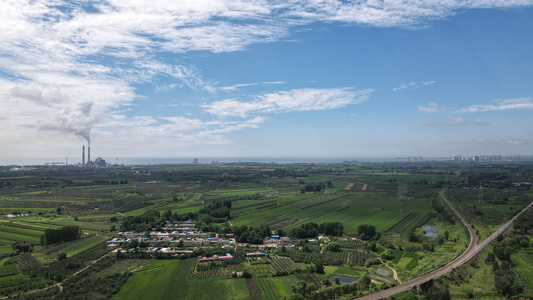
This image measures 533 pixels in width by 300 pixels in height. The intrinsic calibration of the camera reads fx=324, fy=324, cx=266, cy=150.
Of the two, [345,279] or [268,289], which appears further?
[345,279]

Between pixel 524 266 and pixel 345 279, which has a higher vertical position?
pixel 524 266

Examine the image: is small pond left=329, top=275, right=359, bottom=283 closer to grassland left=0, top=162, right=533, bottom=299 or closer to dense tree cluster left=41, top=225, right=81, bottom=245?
grassland left=0, top=162, right=533, bottom=299

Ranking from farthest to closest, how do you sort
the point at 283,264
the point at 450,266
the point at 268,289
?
the point at 283,264
the point at 450,266
the point at 268,289

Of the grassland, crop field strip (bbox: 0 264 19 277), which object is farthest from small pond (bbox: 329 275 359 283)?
crop field strip (bbox: 0 264 19 277)

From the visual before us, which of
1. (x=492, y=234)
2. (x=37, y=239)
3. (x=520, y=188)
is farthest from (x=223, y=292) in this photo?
(x=520, y=188)

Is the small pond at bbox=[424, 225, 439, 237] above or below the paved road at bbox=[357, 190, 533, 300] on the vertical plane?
below

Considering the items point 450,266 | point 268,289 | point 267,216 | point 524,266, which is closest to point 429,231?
point 524,266

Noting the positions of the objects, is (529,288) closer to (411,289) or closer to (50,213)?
(411,289)

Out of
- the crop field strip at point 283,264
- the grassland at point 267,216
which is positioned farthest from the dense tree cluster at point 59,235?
the crop field strip at point 283,264

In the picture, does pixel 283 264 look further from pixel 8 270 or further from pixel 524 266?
pixel 8 270
